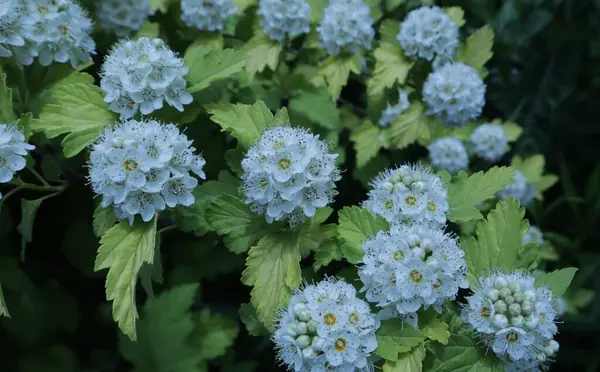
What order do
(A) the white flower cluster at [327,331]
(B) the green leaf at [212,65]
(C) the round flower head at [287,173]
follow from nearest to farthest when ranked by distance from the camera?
(A) the white flower cluster at [327,331] < (C) the round flower head at [287,173] < (B) the green leaf at [212,65]

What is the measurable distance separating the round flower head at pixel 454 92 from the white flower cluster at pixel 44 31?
1.13 meters

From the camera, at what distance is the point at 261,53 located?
213cm

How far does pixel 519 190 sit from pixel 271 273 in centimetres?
141

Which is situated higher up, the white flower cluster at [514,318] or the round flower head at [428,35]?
the round flower head at [428,35]

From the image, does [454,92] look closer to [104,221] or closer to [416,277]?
[416,277]

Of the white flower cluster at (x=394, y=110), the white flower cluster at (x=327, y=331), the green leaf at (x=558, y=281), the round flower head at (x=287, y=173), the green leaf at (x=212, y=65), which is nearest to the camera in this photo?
the white flower cluster at (x=327, y=331)

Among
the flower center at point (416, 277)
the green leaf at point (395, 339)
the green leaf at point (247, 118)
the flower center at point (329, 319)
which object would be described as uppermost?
the green leaf at point (247, 118)

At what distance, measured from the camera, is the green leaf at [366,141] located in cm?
219

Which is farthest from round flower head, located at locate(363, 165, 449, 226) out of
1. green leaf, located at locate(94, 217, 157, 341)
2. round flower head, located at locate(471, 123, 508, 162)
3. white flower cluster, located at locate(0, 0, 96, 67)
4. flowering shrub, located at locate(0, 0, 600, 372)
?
white flower cluster, located at locate(0, 0, 96, 67)

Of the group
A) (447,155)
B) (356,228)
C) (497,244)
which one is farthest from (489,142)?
(356,228)

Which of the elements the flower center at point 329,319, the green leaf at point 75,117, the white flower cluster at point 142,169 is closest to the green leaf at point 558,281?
the flower center at point 329,319

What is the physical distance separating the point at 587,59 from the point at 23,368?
3.16 m

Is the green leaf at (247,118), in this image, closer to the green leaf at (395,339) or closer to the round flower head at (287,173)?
the round flower head at (287,173)

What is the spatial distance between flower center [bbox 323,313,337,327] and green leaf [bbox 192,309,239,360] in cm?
84
